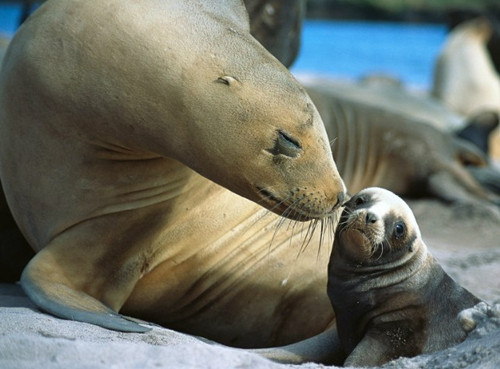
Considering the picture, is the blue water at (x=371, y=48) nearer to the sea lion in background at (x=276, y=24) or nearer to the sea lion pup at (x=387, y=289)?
the sea lion in background at (x=276, y=24)

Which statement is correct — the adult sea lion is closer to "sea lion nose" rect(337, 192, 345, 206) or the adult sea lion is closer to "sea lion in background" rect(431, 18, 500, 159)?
"sea lion nose" rect(337, 192, 345, 206)

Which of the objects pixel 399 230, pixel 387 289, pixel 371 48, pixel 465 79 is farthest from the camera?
pixel 371 48

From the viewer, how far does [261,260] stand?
4.19 meters

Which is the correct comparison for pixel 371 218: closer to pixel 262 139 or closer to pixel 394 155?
pixel 262 139

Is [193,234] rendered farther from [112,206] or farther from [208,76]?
[208,76]

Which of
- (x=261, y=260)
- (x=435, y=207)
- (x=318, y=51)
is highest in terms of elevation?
(x=261, y=260)

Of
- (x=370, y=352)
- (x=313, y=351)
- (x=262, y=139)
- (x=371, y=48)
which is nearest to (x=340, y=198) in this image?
(x=262, y=139)

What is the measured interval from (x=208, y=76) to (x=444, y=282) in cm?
111

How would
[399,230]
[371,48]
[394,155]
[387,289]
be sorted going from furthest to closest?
1. [371,48]
2. [394,155]
3. [399,230]
4. [387,289]

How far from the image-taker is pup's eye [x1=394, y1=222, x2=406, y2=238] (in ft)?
12.9

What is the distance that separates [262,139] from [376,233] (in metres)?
0.68

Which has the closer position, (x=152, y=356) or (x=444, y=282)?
(x=152, y=356)

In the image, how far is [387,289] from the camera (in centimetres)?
380

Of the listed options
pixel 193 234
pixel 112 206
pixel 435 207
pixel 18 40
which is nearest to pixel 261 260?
pixel 193 234
